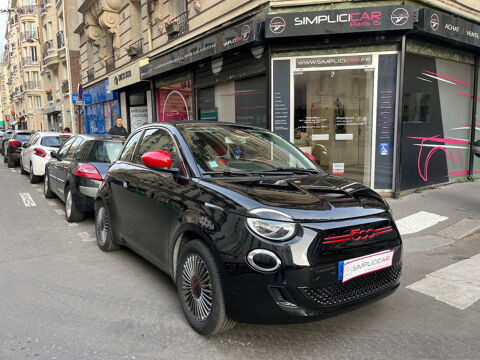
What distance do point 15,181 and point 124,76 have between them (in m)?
6.03

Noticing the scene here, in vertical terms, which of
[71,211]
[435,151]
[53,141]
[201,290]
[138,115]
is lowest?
[71,211]

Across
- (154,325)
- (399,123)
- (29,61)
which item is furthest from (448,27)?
(29,61)

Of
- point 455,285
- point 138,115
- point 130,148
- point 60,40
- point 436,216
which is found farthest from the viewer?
point 60,40

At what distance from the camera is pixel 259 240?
2.50m

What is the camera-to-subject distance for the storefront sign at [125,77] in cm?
1423

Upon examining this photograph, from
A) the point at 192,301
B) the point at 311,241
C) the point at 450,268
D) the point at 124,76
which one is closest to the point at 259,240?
the point at 311,241

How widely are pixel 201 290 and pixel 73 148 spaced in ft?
17.8

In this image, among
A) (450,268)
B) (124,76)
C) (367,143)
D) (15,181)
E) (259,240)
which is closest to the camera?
(259,240)

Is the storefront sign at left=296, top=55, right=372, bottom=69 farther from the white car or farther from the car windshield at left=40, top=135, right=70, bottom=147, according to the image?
the car windshield at left=40, top=135, right=70, bottom=147

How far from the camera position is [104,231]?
496cm

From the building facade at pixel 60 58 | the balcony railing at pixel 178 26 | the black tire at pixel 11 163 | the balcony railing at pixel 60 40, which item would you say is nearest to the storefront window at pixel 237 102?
the balcony railing at pixel 178 26

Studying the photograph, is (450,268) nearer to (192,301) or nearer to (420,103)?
(192,301)

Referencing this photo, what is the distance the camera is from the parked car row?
2490mm

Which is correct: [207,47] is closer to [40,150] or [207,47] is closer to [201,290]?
[40,150]
